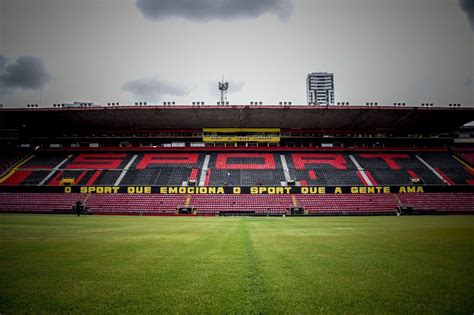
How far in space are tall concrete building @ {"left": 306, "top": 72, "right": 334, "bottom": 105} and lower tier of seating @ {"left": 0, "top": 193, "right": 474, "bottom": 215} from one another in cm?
11020

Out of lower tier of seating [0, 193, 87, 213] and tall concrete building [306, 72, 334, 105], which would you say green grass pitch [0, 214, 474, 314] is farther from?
tall concrete building [306, 72, 334, 105]

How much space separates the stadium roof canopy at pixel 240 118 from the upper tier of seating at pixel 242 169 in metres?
4.35

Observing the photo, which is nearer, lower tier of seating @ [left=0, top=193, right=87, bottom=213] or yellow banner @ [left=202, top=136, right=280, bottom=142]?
lower tier of seating @ [left=0, top=193, right=87, bottom=213]

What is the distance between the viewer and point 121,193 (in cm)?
3406

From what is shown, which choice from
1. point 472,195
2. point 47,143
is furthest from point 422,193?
point 47,143

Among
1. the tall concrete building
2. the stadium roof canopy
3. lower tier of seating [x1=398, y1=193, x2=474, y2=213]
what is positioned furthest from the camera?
the tall concrete building

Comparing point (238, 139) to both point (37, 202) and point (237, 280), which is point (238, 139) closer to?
point (37, 202)

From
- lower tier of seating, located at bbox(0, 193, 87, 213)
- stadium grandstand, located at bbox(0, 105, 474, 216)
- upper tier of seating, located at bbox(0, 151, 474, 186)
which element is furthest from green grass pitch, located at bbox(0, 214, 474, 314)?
upper tier of seating, located at bbox(0, 151, 474, 186)

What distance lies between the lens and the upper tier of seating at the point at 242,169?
115ft

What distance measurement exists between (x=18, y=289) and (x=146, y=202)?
1171 inches

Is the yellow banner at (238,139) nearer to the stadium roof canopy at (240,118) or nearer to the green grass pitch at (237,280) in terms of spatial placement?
the stadium roof canopy at (240,118)

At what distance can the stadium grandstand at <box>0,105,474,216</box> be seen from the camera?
3209cm

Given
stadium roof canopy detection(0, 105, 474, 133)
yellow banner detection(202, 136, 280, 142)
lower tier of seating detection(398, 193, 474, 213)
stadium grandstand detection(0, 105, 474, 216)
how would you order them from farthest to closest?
1. yellow banner detection(202, 136, 280, 142)
2. stadium roof canopy detection(0, 105, 474, 133)
3. stadium grandstand detection(0, 105, 474, 216)
4. lower tier of seating detection(398, 193, 474, 213)

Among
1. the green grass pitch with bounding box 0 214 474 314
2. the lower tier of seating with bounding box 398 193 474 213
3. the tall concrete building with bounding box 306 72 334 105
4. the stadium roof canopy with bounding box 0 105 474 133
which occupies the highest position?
the tall concrete building with bounding box 306 72 334 105
